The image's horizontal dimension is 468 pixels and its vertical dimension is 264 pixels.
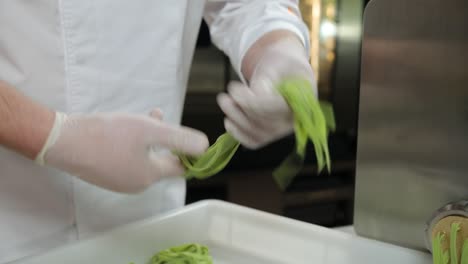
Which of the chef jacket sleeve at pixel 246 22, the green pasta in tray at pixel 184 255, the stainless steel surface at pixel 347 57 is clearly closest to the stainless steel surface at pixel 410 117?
the chef jacket sleeve at pixel 246 22

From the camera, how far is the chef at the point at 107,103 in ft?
2.49

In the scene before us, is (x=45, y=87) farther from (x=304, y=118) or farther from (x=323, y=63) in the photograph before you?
(x=323, y=63)

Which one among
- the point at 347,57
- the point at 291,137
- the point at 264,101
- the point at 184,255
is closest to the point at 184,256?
the point at 184,255

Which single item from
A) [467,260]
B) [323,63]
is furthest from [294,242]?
[323,63]

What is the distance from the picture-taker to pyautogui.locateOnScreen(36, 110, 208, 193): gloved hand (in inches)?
30.1

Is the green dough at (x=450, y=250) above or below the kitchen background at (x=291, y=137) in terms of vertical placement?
above

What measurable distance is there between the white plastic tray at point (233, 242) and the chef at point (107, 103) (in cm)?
7

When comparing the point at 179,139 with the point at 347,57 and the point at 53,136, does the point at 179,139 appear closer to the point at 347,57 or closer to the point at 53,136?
the point at 53,136

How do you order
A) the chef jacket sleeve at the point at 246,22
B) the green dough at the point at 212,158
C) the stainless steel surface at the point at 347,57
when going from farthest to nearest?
1. the stainless steel surface at the point at 347,57
2. the chef jacket sleeve at the point at 246,22
3. the green dough at the point at 212,158

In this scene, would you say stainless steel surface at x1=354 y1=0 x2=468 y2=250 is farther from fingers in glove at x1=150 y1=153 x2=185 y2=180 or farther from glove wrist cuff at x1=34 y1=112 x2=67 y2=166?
glove wrist cuff at x1=34 y1=112 x2=67 y2=166

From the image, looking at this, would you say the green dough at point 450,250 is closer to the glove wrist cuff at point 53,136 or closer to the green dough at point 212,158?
the green dough at point 212,158

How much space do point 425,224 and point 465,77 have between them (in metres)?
0.24

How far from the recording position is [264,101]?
0.72 meters

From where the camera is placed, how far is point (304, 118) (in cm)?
70
